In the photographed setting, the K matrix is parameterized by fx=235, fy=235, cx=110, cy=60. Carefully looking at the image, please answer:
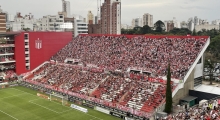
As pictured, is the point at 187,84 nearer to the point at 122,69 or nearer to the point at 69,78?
the point at 122,69

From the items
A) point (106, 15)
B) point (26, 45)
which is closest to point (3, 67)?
point (26, 45)

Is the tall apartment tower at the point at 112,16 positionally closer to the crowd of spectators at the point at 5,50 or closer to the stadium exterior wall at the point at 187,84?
the crowd of spectators at the point at 5,50

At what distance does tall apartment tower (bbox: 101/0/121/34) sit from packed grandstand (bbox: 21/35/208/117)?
66325 millimetres

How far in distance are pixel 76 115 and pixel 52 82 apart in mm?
17697

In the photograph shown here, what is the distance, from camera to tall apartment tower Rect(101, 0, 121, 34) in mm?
126444

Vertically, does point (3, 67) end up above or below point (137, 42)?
below

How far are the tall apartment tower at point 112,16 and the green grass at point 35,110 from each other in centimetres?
8620

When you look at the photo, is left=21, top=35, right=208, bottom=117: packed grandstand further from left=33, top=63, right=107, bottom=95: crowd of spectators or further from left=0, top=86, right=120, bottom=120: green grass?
left=0, top=86, right=120, bottom=120: green grass

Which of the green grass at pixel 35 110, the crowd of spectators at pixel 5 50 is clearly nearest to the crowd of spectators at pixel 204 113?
the green grass at pixel 35 110

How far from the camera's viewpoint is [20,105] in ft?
135

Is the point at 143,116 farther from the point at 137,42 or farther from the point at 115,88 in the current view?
the point at 137,42

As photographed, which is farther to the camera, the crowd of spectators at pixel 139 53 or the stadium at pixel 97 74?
the crowd of spectators at pixel 139 53

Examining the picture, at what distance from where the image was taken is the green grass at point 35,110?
35.2 meters

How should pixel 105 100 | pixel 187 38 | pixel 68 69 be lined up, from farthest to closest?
pixel 68 69 → pixel 187 38 → pixel 105 100
